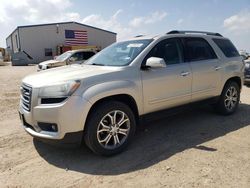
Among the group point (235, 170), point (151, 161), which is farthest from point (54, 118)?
point (235, 170)

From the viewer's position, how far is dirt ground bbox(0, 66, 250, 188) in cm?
344

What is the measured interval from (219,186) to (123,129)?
1.64 metres

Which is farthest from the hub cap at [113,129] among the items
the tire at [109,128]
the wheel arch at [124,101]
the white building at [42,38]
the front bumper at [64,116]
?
the white building at [42,38]

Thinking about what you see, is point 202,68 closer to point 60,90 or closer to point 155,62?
point 155,62

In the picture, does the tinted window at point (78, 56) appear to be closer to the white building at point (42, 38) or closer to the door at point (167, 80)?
the door at point (167, 80)

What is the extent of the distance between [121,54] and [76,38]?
4000cm

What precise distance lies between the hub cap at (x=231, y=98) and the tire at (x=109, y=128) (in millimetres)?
2807

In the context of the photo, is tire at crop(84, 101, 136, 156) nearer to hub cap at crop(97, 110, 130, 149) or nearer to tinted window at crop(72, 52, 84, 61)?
hub cap at crop(97, 110, 130, 149)

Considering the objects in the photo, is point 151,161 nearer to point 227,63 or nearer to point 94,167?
point 94,167

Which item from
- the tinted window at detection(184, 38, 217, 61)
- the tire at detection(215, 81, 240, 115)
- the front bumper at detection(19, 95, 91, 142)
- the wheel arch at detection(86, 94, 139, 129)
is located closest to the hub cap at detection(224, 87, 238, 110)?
the tire at detection(215, 81, 240, 115)

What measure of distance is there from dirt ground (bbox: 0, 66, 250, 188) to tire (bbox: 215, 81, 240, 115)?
654 millimetres

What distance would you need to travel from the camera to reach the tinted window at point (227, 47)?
6.05 metres

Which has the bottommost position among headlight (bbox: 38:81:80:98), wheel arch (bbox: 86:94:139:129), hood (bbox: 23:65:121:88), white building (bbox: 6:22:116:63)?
wheel arch (bbox: 86:94:139:129)

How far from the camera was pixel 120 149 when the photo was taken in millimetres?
4227
